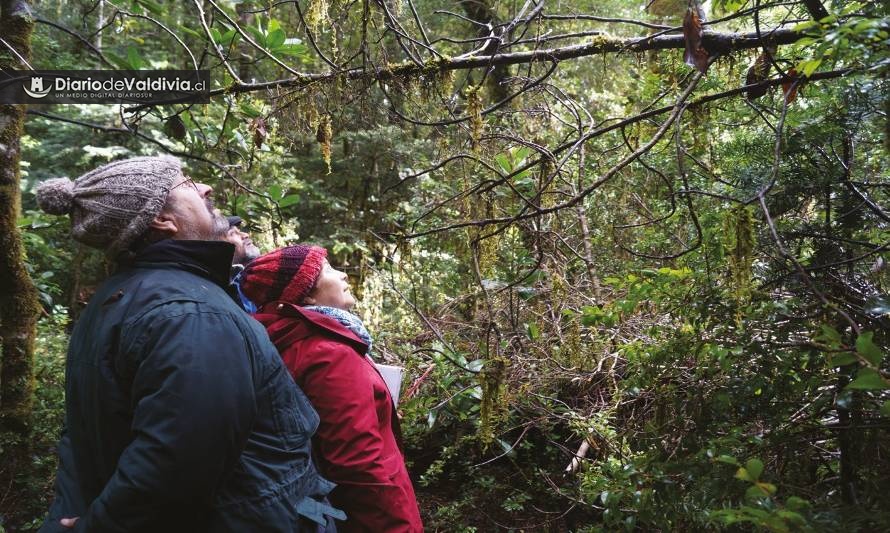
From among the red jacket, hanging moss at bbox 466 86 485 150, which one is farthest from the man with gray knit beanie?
hanging moss at bbox 466 86 485 150

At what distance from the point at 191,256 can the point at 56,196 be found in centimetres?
41

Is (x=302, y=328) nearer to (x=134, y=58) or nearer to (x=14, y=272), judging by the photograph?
(x=134, y=58)

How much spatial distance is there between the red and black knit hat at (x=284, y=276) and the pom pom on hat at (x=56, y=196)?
655 millimetres

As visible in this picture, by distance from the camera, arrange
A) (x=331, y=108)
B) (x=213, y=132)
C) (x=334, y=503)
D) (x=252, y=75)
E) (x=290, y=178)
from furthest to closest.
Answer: (x=252, y=75)
(x=290, y=178)
(x=213, y=132)
(x=331, y=108)
(x=334, y=503)

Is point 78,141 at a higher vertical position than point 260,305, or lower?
higher

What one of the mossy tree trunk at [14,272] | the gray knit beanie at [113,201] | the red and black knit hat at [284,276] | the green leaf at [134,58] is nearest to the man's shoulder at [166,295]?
the gray knit beanie at [113,201]

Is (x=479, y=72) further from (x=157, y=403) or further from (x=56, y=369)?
(x=157, y=403)

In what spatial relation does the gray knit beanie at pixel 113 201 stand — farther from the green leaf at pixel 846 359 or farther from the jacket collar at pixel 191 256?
the green leaf at pixel 846 359

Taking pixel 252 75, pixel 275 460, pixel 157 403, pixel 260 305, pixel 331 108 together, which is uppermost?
pixel 252 75

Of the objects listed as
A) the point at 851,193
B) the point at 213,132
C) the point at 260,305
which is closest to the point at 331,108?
the point at 260,305

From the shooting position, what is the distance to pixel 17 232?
3.73m

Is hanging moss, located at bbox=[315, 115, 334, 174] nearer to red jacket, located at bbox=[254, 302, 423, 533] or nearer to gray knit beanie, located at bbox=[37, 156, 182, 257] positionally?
red jacket, located at bbox=[254, 302, 423, 533]

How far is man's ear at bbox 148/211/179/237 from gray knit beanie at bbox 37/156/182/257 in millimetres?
19

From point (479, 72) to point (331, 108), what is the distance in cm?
563
